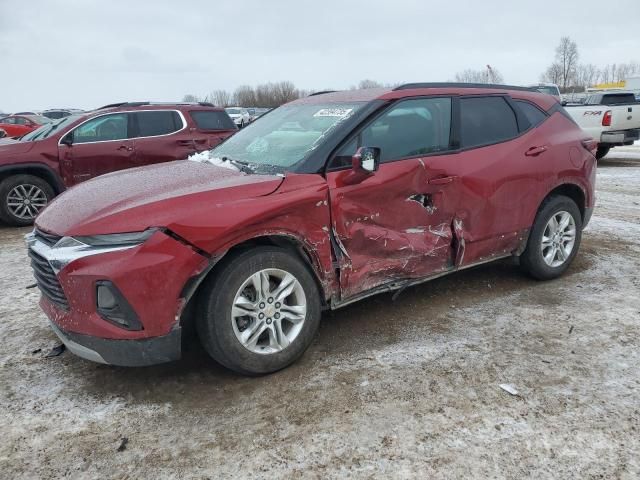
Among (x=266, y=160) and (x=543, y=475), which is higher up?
(x=266, y=160)

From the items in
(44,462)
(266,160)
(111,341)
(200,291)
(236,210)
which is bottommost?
(44,462)

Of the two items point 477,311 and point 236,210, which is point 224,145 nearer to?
point 236,210

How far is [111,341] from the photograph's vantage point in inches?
109

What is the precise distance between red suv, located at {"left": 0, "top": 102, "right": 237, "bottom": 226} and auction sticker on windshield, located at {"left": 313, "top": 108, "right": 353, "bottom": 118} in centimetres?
507

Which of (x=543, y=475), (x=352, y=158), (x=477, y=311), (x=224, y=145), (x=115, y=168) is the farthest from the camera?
(x=115, y=168)

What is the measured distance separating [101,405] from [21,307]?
1.92 metres

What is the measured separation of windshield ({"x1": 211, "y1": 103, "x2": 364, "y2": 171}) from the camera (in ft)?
11.5

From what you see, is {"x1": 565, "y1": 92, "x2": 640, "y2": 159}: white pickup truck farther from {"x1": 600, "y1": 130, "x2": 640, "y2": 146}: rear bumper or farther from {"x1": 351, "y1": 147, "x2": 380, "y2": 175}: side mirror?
{"x1": 351, "y1": 147, "x2": 380, "y2": 175}: side mirror

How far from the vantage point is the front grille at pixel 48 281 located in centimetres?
287

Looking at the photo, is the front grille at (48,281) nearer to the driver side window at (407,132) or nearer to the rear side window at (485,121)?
the driver side window at (407,132)

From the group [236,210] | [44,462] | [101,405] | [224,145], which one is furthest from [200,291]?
[224,145]

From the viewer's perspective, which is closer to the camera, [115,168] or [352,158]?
[352,158]

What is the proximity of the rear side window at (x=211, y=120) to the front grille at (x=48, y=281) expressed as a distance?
19.6ft

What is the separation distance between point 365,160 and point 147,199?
132cm
